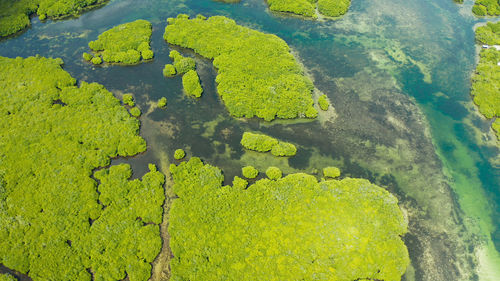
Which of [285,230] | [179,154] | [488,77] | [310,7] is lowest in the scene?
[285,230]

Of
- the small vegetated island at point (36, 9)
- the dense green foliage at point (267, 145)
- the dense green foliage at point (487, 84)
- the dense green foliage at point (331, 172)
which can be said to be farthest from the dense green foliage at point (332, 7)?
the small vegetated island at point (36, 9)

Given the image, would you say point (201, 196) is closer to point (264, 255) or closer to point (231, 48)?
point (264, 255)

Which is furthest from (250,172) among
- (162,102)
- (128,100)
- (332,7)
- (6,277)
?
(332,7)

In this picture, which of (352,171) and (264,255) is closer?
(264,255)

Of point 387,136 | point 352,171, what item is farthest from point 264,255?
point 387,136

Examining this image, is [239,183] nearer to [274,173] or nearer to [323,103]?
[274,173]

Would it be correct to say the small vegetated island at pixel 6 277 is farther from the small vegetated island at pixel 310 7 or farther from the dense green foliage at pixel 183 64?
the small vegetated island at pixel 310 7
